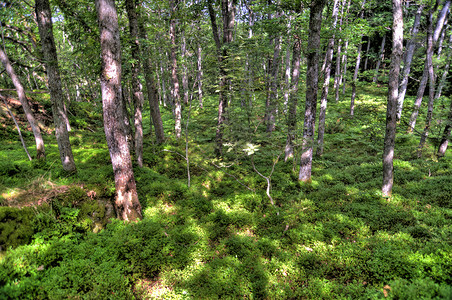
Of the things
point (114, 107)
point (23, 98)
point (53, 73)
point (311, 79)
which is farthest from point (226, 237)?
point (23, 98)

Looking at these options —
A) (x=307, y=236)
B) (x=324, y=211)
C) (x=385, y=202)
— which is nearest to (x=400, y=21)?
(x=385, y=202)

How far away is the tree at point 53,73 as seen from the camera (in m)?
6.34

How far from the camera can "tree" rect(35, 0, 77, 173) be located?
6.34 meters

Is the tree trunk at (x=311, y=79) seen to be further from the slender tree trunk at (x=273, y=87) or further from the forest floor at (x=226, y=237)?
the slender tree trunk at (x=273, y=87)

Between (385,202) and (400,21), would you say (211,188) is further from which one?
(400,21)

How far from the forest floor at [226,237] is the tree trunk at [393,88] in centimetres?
85

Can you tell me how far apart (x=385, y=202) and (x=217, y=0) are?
11.9 m

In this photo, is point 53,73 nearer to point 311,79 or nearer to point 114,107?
point 114,107

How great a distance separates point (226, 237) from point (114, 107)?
484 cm

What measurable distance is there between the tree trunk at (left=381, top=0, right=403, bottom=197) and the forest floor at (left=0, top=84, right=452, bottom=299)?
0.85 metres

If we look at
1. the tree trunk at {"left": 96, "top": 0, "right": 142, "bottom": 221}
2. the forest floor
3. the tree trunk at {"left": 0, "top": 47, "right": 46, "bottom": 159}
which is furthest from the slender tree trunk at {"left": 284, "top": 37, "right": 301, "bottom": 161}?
the tree trunk at {"left": 0, "top": 47, "right": 46, "bottom": 159}

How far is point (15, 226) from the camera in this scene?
4.29 m

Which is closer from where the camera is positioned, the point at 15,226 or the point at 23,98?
the point at 15,226

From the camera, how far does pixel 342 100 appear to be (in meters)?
25.7
